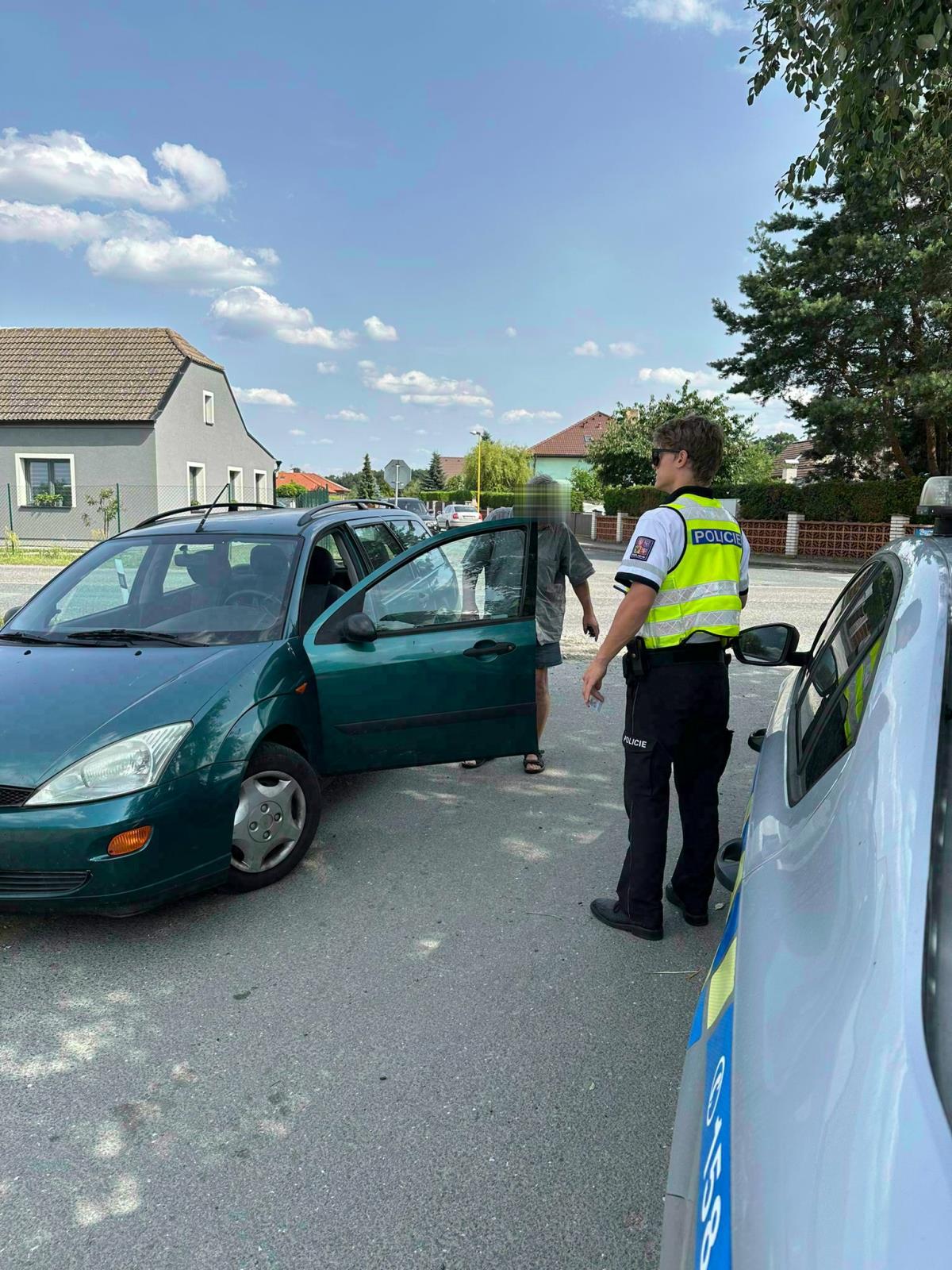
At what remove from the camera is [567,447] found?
255 ft

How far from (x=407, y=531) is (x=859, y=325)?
20.6 meters

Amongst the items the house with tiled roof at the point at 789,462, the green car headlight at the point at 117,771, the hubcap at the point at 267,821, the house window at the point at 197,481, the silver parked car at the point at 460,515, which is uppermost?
the house with tiled roof at the point at 789,462

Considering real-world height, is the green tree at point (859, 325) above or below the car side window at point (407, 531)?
above

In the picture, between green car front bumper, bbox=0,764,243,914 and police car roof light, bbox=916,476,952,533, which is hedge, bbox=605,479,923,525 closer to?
police car roof light, bbox=916,476,952,533

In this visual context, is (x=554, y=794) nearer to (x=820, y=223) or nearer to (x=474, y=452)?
(x=820, y=223)

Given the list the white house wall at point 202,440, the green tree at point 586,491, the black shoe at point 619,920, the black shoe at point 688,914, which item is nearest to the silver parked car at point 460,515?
the green tree at point 586,491

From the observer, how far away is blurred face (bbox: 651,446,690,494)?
3.22 m

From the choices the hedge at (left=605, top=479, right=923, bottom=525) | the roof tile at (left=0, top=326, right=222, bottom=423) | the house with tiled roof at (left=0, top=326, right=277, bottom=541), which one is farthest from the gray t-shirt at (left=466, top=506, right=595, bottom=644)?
the roof tile at (left=0, top=326, right=222, bottom=423)

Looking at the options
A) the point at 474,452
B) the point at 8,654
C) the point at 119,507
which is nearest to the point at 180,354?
the point at 119,507

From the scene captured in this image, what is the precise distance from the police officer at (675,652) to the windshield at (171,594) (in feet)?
5.75

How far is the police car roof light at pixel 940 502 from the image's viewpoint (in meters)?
2.45

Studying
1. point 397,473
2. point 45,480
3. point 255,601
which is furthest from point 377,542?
point 45,480

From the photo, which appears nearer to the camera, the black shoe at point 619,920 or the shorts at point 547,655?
the black shoe at point 619,920

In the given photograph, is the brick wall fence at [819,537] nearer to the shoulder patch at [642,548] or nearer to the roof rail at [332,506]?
the roof rail at [332,506]
